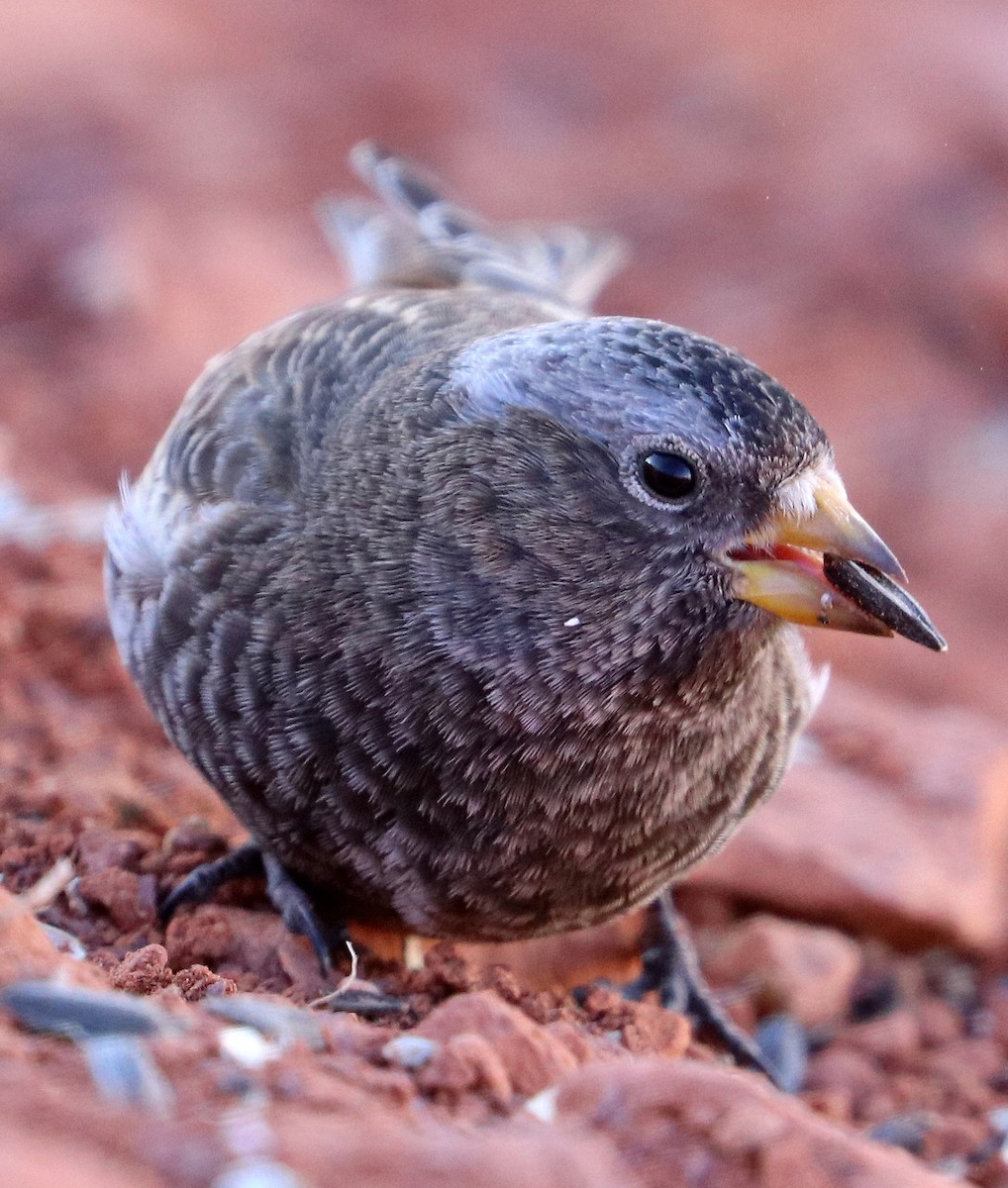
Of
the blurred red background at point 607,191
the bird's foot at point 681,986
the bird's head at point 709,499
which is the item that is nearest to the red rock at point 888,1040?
the bird's foot at point 681,986

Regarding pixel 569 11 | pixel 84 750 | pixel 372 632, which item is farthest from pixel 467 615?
pixel 569 11

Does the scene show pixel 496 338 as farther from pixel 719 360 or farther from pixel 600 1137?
pixel 600 1137

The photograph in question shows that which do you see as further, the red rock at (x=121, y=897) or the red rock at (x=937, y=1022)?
the red rock at (x=937, y=1022)

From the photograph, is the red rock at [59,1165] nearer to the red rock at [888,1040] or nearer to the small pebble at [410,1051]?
the small pebble at [410,1051]

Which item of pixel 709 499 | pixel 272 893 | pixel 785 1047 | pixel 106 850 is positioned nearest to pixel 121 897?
pixel 106 850

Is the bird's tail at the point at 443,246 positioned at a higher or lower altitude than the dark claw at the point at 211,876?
higher

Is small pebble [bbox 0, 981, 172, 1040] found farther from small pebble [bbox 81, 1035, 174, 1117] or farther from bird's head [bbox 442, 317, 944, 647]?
bird's head [bbox 442, 317, 944, 647]

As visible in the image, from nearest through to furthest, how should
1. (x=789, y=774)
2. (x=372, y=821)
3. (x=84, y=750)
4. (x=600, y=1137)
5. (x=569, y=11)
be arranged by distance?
(x=600, y=1137), (x=372, y=821), (x=84, y=750), (x=789, y=774), (x=569, y=11)
